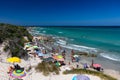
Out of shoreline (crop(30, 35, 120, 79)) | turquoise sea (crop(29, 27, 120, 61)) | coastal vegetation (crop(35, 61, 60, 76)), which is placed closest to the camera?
coastal vegetation (crop(35, 61, 60, 76))

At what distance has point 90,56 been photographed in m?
24.7

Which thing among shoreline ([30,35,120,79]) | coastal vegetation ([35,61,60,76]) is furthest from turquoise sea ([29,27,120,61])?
coastal vegetation ([35,61,60,76])

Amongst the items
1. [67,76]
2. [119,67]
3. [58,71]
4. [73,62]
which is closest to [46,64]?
[58,71]

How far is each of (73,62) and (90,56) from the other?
4.71 meters

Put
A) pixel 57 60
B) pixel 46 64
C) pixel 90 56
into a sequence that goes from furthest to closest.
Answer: pixel 90 56, pixel 57 60, pixel 46 64

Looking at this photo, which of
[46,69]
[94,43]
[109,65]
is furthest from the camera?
[94,43]

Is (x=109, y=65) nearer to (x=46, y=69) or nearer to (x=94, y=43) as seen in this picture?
(x=46, y=69)

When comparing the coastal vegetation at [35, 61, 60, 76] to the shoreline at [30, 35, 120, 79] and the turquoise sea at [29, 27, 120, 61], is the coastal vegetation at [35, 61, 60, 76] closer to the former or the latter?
the shoreline at [30, 35, 120, 79]

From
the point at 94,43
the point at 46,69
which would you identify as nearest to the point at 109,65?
the point at 46,69

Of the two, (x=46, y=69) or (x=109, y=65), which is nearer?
(x=46, y=69)

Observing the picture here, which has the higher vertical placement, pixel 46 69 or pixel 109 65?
pixel 46 69

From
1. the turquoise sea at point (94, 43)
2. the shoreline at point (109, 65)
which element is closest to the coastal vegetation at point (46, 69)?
the shoreline at point (109, 65)

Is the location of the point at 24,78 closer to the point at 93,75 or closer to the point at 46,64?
the point at 46,64

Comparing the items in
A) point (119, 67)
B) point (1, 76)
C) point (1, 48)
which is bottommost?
point (119, 67)
